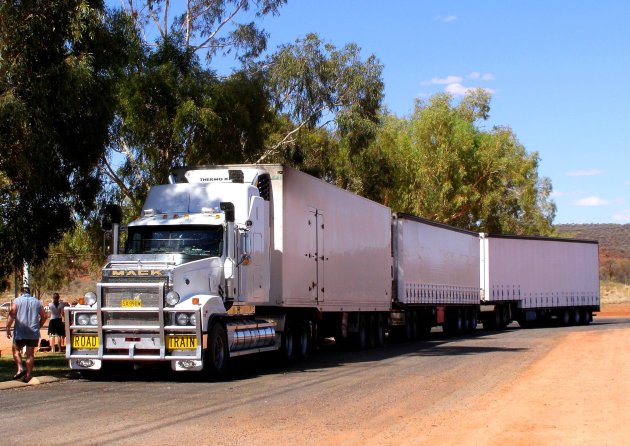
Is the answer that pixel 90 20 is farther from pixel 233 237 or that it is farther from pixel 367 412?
pixel 367 412

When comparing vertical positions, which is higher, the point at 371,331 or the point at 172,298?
the point at 172,298

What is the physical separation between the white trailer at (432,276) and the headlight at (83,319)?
15212 mm

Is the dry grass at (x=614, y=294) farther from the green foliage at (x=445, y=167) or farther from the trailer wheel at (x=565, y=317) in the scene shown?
the trailer wheel at (x=565, y=317)

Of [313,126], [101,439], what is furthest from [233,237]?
[313,126]

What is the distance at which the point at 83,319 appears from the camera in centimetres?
1659

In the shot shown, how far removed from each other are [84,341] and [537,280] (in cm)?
3197

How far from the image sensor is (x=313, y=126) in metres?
38.5

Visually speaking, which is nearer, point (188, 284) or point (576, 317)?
point (188, 284)

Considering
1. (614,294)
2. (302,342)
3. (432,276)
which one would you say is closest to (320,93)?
(432,276)

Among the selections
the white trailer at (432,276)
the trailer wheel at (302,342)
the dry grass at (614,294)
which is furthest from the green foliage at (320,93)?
the dry grass at (614,294)

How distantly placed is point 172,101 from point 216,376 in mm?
12680

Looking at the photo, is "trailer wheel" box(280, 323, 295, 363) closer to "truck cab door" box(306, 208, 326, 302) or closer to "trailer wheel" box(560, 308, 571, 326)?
"truck cab door" box(306, 208, 326, 302)

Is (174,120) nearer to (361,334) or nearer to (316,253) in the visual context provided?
(316,253)

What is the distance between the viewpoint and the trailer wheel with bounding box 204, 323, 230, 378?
16453 millimetres
